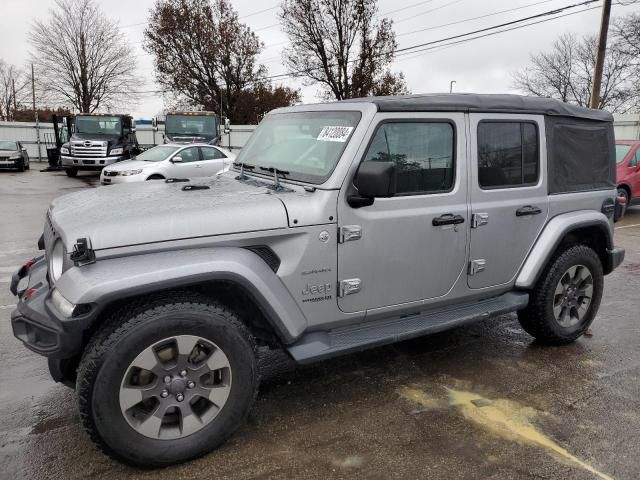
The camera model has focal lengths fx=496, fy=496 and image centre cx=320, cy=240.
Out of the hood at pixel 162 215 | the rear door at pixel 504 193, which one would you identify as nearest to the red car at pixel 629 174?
the rear door at pixel 504 193

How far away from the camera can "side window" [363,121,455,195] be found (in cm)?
318

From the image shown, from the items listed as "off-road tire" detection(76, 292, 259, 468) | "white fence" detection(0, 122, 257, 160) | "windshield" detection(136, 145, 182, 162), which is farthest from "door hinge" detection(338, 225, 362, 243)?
"white fence" detection(0, 122, 257, 160)

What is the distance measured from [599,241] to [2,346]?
5152 millimetres

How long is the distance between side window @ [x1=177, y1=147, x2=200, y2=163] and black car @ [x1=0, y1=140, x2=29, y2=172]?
12.7 m

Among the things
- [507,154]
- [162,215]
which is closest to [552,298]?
[507,154]

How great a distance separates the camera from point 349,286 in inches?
119

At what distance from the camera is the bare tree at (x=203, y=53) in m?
37.4

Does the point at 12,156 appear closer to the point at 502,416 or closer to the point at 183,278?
the point at 183,278

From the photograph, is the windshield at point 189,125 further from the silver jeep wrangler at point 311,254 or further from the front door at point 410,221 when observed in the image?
the front door at point 410,221

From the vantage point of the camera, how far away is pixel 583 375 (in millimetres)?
3764

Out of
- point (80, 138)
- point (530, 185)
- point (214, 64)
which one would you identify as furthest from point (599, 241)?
point (214, 64)

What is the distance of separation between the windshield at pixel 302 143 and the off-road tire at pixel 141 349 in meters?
1.07

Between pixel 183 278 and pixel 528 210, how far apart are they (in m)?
2.65

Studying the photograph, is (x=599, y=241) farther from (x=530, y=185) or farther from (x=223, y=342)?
(x=223, y=342)
